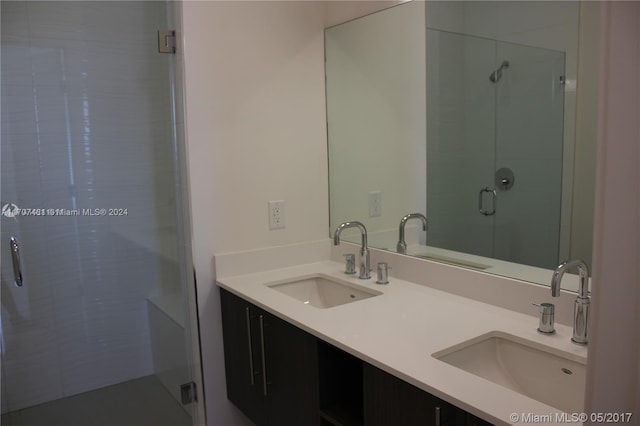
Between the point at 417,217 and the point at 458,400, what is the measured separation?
3.73 ft

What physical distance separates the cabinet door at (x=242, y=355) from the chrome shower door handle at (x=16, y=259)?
0.81 metres

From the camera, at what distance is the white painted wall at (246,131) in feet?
6.40

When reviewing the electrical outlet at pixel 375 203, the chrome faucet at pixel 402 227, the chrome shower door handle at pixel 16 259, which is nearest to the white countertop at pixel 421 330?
the chrome faucet at pixel 402 227

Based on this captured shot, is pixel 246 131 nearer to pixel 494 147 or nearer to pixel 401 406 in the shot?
pixel 494 147

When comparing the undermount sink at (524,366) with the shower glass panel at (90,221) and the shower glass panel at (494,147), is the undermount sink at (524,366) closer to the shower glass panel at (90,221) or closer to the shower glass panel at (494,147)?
the shower glass panel at (494,147)

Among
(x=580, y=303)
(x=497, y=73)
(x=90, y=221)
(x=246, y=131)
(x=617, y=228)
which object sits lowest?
(x=580, y=303)

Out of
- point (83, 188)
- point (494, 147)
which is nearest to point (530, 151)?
point (494, 147)

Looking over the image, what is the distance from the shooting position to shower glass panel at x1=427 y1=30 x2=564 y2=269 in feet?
5.66

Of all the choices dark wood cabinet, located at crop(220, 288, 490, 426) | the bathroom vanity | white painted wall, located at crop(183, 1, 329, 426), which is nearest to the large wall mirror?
white painted wall, located at crop(183, 1, 329, 426)

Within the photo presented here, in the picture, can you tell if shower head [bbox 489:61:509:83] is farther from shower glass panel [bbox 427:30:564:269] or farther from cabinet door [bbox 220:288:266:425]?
cabinet door [bbox 220:288:266:425]

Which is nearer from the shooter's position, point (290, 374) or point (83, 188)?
point (290, 374)

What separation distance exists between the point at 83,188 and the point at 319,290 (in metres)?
1.13

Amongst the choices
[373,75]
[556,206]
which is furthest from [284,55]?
[556,206]

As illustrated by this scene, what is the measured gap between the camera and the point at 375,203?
2.26 metres
